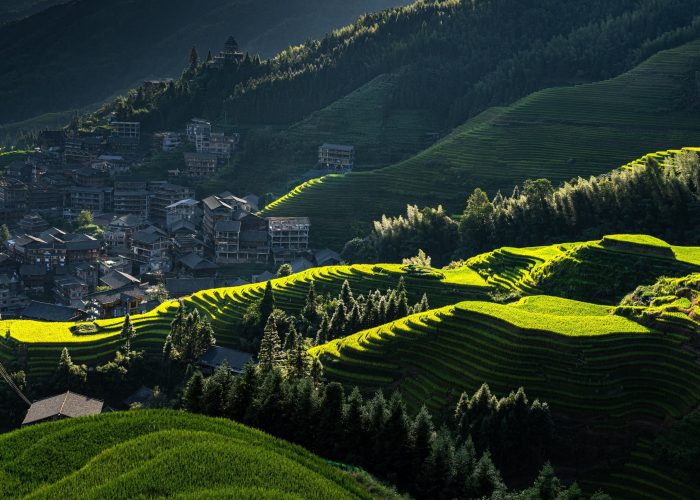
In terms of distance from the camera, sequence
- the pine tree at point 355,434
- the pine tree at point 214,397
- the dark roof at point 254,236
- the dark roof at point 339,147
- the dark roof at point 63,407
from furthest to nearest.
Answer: the dark roof at point 339,147
the dark roof at point 254,236
the dark roof at point 63,407
the pine tree at point 214,397
the pine tree at point 355,434

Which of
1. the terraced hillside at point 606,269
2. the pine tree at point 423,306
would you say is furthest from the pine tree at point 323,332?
the terraced hillside at point 606,269

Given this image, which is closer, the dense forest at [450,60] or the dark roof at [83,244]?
the dark roof at [83,244]

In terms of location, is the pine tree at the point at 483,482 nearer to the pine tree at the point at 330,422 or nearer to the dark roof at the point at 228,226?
the pine tree at the point at 330,422

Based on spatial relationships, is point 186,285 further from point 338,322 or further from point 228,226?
point 338,322

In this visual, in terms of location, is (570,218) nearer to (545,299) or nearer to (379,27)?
(545,299)

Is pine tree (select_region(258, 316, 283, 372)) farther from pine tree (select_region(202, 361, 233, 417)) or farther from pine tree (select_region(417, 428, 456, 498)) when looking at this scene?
pine tree (select_region(417, 428, 456, 498))

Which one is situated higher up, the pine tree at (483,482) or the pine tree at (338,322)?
the pine tree at (338,322)

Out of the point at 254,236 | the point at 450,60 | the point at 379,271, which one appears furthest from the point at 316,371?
the point at 450,60
